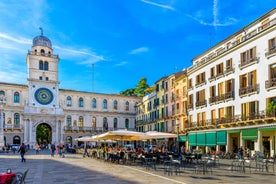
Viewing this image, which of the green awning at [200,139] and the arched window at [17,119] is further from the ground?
the arched window at [17,119]

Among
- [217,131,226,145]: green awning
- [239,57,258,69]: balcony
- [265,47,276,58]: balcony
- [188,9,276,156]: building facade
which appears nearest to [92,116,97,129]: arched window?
[188,9,276,156]: building facade

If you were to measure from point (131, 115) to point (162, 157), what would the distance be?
62.6 meters

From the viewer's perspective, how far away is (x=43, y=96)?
2830 inches

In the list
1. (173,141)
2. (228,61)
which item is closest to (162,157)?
(228,61)

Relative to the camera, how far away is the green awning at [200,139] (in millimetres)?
42000

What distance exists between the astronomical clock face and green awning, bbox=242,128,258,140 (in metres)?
49.6

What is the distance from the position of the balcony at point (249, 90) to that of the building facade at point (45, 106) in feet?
136

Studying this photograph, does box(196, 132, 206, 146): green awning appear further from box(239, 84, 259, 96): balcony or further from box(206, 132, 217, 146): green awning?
box(239, 84, 259, 96): balcony

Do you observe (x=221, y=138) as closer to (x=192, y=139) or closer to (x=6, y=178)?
(x=192, y=139)

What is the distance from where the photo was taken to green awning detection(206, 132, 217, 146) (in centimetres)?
3924

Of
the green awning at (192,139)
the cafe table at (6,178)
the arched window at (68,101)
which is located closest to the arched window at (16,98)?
the arched window at (68,101)

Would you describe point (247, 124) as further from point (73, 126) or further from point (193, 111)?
point (73, 126)

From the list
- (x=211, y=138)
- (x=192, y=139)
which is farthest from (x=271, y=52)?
(x=192, y=139)

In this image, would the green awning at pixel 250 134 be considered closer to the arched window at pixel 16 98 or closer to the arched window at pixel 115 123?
the arched window at pixel 16 98
